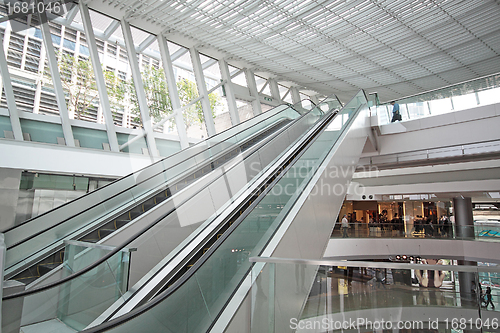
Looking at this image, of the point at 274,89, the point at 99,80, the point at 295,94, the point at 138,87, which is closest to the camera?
the point at 99,80

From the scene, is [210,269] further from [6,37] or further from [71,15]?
[71,15]

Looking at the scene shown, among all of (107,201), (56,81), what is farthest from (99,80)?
(107,201)

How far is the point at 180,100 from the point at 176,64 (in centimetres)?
158

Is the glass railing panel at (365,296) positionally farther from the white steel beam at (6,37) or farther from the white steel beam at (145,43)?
the white steel beam at (145,43)

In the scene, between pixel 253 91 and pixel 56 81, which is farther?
pixel 253 91

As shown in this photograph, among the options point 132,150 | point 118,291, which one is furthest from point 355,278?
point 132,150

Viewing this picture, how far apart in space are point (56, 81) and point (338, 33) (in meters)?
9.08

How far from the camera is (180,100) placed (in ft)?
39.3

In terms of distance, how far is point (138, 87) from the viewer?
10734mm

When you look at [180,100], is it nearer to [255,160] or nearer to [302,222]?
[255,160]

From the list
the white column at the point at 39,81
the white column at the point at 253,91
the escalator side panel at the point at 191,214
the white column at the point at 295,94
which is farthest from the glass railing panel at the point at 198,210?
the white column at the point at 295,94

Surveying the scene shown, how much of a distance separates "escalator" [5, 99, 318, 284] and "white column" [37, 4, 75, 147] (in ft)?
10.6

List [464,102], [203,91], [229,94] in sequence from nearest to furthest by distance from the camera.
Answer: [464,102] < [203,91] < [229,94]

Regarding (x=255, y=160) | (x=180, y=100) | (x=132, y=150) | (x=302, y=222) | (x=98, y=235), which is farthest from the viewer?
(x=180, y=100)
